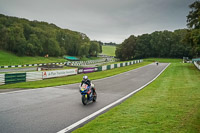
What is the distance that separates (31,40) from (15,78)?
55.5 metres

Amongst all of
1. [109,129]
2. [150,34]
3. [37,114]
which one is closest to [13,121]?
[37,114]

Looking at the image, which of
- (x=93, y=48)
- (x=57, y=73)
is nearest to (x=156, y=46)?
(x=93, y=48)

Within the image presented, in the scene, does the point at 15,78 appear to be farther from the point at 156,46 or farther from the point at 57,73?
the point at 156,46

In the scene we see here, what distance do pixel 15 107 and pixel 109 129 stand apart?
17.3 feet

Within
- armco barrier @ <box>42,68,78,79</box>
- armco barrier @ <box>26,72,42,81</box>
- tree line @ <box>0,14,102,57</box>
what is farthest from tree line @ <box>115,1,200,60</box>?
armco barrier @ <box>26,72,42,81</box>

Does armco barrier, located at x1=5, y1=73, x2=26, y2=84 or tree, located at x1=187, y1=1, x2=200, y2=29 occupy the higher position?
tree, located at x1=187, y1=1, x2=200, y2=29

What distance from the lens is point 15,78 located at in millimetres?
19047

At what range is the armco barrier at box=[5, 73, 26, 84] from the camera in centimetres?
1822

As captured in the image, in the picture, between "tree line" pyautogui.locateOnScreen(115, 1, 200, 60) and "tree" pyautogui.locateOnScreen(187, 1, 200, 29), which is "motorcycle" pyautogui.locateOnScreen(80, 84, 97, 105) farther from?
"tree line" pyautogui.locateOnScreen(115, 1, 200, 60)

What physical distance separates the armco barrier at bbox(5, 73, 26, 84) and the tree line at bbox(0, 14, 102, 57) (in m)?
50.5

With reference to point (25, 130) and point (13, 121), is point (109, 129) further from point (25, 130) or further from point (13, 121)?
point (13, 121)

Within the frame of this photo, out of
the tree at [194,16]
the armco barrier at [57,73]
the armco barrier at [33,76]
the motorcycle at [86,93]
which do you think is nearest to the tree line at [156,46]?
the tree at [194,16]

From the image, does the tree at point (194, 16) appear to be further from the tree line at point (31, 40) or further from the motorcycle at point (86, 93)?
the tree line at point (31, 40)

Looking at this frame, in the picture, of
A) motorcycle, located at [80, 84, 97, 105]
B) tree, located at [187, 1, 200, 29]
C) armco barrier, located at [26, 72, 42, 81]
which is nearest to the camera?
motorcycle, located at [80, 84, 97, 105]
